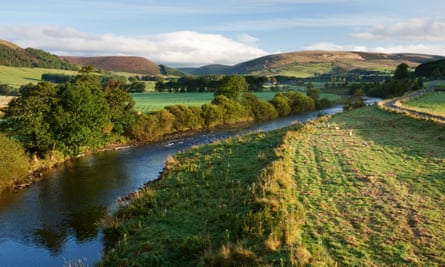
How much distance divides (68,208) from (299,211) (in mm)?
21066

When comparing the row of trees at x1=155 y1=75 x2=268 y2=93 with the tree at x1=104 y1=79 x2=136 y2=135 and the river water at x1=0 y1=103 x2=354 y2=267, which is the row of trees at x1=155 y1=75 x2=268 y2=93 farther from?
the river water at x1=0 y1=103 x2=354 y2=267

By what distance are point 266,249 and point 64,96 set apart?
4241 centimetres

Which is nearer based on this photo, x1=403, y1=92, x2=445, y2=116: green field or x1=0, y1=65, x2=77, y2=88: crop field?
x1=403, y1=92, x2=445, y2=116: green field

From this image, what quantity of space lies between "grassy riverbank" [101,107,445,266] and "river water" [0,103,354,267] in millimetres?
3908

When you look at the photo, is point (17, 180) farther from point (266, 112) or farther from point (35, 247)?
point (266, 112)

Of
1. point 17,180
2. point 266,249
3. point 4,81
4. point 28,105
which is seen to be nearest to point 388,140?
point 266,249

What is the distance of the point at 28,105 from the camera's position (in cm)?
4169

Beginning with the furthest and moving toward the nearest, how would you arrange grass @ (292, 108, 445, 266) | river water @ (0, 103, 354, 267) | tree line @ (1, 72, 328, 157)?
tree line @ (1, 72, 328, 157), river water @ (0, 103, 354, 267), grass @ (292, 108, 445, 266)

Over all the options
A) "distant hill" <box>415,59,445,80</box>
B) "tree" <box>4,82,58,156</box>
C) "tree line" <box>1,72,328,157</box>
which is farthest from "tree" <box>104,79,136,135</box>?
"distant hill" <box>415,59,445,80</box>

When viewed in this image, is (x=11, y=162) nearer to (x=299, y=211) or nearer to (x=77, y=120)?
(x=77, y=120)

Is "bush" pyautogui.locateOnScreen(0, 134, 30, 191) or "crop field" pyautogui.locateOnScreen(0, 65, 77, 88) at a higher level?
"crop field" pyautogui.locateOnScreen(0, 65, 77, 88)

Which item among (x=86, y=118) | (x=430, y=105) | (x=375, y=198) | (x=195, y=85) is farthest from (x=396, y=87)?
(x=375, y=198)

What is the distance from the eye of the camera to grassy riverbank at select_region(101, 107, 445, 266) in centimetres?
1159

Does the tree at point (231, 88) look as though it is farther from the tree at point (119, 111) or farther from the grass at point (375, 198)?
the grass at point (375, 198)
